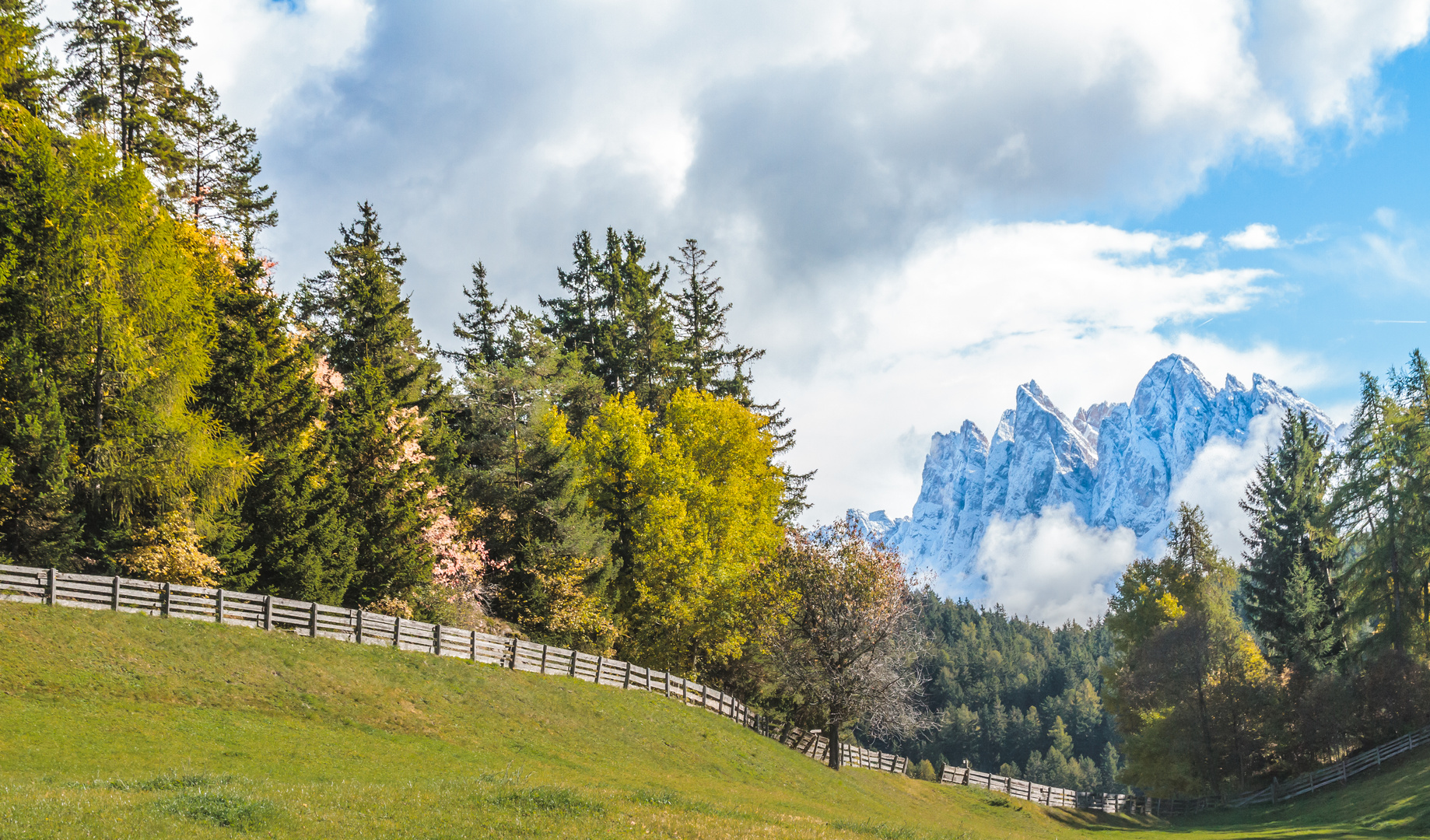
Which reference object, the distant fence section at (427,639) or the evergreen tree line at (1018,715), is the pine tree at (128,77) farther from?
the evergreen tree line at (1018,715)

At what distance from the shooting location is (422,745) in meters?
25.5

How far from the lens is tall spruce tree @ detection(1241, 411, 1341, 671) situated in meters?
56.8

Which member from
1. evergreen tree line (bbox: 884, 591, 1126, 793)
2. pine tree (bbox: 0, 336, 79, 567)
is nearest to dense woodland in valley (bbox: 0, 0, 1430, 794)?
pine tree (bbox: 0, 336, 79, 567)

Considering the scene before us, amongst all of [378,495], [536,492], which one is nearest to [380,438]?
[378,495]

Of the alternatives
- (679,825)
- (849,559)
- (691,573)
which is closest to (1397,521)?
(849,559)

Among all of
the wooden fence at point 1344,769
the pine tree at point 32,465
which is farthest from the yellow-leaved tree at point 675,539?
the wooden fence at point 1344,769

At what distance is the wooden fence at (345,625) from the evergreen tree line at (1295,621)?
26.1 metres

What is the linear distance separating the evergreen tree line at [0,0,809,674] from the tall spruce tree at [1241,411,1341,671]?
3230 centimetres

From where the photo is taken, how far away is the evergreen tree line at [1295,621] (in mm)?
49188

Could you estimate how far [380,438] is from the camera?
39.0 metres

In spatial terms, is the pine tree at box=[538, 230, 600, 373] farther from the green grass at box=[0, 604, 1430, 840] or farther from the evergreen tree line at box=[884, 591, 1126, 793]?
the evergreen tree line at box=[884, 591, 1126, 793]

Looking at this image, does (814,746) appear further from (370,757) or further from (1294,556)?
(1294,556)

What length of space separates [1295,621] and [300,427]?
5975 centimetres

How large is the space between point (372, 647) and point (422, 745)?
8062 millimetres
